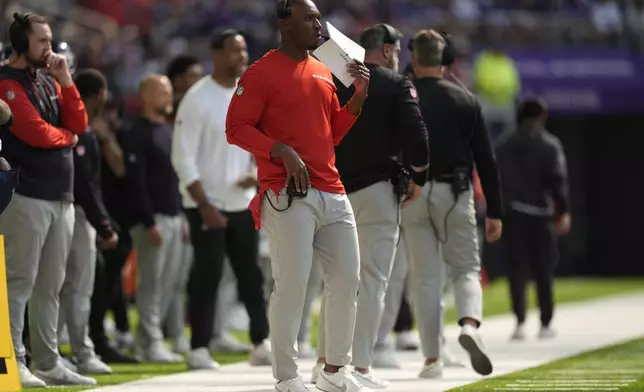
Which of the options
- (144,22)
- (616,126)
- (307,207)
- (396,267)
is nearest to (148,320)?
(396,267)

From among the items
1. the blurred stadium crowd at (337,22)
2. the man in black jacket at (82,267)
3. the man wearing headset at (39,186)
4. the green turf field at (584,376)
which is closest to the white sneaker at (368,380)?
the green turf field at (584,376)

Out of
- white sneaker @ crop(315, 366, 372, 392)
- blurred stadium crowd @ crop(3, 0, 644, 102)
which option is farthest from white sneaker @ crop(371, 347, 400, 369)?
blurred stadium crowd @ crop(3, 0, 644, 102)

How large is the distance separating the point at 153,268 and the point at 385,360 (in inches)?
88.4

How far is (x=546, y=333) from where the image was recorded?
15.5 metres

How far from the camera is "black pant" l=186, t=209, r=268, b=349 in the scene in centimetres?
1173

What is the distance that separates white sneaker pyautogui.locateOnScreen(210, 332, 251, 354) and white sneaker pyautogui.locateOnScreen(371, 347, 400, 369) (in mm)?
2011

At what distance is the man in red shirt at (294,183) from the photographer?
886cm

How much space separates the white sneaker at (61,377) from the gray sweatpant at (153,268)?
2.67 m

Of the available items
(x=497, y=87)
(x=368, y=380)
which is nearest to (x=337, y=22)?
(x=497, y=87)

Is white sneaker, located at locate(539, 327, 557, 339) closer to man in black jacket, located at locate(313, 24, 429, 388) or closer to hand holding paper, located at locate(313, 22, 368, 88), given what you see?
man in black jacket, located at locate(313, 24, 429, 388)

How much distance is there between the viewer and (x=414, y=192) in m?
10.2

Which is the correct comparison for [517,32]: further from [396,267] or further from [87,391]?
[87,391]

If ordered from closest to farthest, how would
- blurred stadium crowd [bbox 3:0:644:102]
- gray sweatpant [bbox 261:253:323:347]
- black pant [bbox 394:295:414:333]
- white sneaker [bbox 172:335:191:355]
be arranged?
gray sweatpant [bbox 261:253:323:347] → white sneaker [bbox 172:335:191:355] → black pant [bbox 394:295:414:333] → blurred stadium crowd [bbox 3:0:644:102]

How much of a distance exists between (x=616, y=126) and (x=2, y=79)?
19071 millimetres
